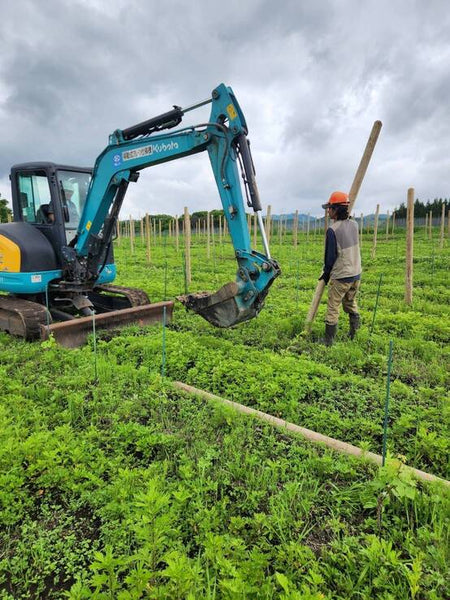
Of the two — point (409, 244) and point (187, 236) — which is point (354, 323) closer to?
point (409, 244)

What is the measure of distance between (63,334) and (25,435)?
2.57 m

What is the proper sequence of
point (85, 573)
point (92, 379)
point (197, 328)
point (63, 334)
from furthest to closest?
point (197, 328) → point (63, 334) → point (92, 379) → point (85, 573)

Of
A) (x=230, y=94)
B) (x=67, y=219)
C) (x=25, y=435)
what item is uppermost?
(x=230, y=94)

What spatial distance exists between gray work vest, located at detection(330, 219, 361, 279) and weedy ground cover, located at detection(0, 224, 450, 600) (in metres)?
1.14

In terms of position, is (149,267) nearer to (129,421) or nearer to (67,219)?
(67,219)

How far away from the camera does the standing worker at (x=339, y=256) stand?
5469 mm

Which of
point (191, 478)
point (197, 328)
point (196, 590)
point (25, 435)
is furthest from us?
point (197, 328)

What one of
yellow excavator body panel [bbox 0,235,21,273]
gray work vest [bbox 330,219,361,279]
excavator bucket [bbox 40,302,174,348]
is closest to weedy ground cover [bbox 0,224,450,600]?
excavator bucket [bbox 40,302,174,348]

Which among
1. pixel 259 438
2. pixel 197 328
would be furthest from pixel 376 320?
pixel 259 438

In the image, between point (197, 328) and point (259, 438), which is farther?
point (197, 328)

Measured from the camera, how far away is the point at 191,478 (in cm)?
269

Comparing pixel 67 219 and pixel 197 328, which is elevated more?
pixel 67 219

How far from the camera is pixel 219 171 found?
205 inches

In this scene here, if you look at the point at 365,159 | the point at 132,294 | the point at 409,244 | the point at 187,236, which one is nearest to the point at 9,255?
the point at 132,294
